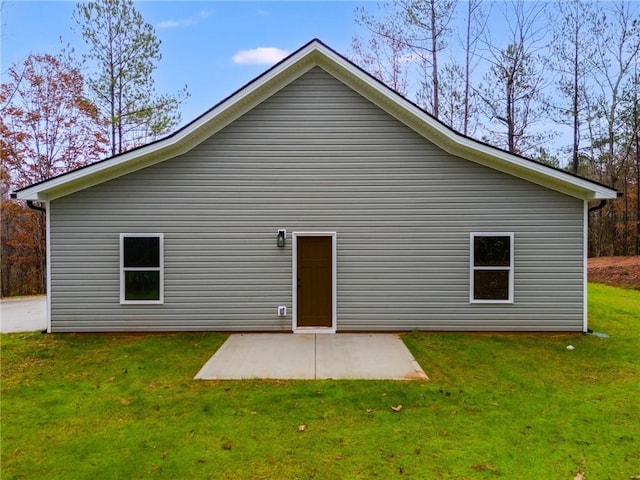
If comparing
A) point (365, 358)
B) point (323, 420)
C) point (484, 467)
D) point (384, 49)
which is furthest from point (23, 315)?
point (384, 49)

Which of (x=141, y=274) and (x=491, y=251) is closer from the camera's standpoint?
(x=141, y=274)

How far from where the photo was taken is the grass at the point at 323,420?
3473 millimetres

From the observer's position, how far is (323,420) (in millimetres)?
4336

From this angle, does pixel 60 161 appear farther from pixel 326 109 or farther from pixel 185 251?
pixel 326 109

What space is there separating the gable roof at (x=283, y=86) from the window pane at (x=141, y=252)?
1.45 meters

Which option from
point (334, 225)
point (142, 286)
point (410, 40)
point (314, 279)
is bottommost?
point (142, 286)

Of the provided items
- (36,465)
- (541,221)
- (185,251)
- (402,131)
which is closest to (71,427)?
(36,465)

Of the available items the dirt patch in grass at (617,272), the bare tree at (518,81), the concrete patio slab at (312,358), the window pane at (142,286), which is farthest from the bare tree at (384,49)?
the window pane at (142,286)

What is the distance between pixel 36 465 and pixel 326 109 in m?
7.40

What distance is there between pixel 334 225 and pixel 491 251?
3471mm

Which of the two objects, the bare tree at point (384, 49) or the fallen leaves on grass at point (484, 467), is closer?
the fallen leaves on grass at point (484, 467)

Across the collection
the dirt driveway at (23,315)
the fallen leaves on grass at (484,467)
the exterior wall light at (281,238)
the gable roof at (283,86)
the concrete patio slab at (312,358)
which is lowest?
the dirt driveway at (23,315)

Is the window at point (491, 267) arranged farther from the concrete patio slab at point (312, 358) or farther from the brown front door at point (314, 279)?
the brown front door at point (314, 279)

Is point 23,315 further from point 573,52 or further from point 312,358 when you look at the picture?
point 573,52
